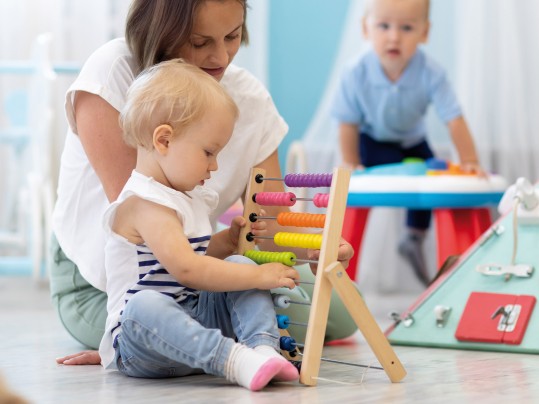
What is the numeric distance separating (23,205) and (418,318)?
1695 mm

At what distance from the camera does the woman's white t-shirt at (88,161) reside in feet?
4.67

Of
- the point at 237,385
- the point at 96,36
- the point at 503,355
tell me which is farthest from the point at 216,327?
the point at 96,36

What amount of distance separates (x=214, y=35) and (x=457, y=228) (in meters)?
1.09

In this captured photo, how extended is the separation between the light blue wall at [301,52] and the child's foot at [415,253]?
0.53 metres

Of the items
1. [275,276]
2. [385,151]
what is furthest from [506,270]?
[385,151]

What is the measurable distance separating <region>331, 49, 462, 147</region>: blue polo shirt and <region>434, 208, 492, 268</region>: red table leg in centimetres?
42

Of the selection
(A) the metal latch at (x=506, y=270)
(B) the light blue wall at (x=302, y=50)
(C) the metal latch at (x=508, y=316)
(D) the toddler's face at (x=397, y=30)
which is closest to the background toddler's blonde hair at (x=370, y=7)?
(D) the toddler's face at (x=397, y=30)

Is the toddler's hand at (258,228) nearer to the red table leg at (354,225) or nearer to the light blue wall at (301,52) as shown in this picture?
the red table leg at (354,225)

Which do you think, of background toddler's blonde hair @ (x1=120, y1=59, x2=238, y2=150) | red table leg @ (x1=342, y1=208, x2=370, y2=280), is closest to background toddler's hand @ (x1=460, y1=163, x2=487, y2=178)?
red table leg @ (x1=342, y1=208, x2=370, y2=280)

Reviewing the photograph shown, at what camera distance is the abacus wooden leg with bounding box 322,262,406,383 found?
4.01 ft

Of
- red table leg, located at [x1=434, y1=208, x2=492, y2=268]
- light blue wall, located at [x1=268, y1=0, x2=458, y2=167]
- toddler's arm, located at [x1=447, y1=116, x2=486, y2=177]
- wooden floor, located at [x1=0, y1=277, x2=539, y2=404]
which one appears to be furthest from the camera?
light blue wall, located at [x1=268, y1=0, x2=458, y2=167]

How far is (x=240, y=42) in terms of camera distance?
4.82 ft

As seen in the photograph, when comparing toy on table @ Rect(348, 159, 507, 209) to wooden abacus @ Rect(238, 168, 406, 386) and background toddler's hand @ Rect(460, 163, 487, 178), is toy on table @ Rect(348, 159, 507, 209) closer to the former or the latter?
background toddler's hand @ Rect(460, 163, 487, 178)

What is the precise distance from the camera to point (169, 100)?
4.10 ft
